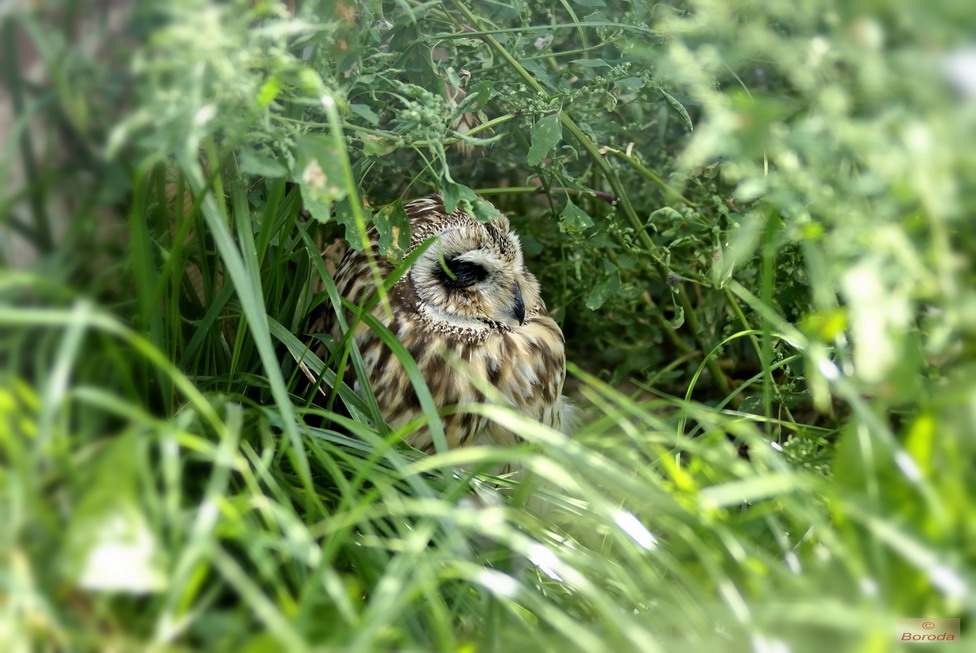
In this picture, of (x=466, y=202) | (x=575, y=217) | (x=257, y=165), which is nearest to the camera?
(x=257, y=165)

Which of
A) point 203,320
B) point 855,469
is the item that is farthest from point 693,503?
point 203,320

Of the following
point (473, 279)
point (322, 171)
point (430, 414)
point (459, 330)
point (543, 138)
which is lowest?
point (459, 330)

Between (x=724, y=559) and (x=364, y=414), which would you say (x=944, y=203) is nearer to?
(x=724, y=559)

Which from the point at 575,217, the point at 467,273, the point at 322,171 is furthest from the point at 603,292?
Result: the point at 322,171

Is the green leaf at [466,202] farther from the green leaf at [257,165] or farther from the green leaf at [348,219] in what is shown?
the green leaf at [257,165]

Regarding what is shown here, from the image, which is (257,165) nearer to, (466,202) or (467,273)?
(466,202)

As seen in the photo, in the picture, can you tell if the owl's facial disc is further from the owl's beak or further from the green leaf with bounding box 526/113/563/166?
the green leaf with bounding box 526/113/563/166

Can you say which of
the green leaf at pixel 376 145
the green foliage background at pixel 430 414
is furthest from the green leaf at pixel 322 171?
the green leaf at pixel 376 145
